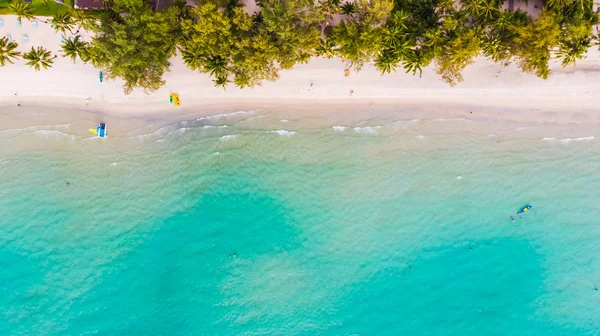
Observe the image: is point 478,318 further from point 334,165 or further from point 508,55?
point 508,55

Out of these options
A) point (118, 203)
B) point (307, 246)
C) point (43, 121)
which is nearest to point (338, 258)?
point (307, 246)

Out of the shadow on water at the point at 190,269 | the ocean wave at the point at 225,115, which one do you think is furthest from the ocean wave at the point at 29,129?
the shadow on water at the point at 190,269

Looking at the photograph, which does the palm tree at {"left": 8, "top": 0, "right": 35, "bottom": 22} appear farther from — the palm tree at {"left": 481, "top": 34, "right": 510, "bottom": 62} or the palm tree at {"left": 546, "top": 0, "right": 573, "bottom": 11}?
the palm tree at {"left": 546, "top": 0, "right": 573, "bottom": 11}

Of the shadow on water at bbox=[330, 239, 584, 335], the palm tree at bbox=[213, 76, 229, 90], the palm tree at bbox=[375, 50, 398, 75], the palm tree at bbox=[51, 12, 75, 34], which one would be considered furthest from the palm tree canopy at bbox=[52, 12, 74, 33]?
the shadow on water at bbox=[330, 239, 584, 335]

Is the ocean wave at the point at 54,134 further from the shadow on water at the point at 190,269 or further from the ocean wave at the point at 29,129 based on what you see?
the shadow on water at the point at 190,269

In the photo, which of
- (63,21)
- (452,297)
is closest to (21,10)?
(63,21)

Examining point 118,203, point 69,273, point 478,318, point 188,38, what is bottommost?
point 478,318

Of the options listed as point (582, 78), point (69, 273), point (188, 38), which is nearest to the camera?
point (188, 38)
